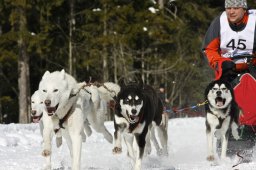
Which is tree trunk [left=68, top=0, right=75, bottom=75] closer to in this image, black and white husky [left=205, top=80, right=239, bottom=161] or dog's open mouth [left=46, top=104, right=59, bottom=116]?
black and white husky [left=205, top=80, right=239, bottom=161]

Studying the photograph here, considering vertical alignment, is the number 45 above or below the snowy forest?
below

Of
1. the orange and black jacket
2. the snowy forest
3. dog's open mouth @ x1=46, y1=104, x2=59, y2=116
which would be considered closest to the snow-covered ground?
dog's open mouth @ x1=46, y1=104, x2=59, y2=116

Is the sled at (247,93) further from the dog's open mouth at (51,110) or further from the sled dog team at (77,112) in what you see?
the dog's open mouth at (51,110)

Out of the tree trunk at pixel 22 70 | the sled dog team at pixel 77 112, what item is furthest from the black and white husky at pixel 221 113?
the tree trunk at pixel 22 70

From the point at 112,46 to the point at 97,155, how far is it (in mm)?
13116

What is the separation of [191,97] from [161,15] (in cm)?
334

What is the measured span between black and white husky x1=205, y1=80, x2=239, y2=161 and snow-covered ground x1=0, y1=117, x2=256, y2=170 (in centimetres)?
27

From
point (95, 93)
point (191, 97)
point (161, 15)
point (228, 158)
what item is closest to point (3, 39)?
point (161, 15)

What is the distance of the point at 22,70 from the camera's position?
17.3 m

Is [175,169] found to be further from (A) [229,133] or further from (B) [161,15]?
(B) [161,15]

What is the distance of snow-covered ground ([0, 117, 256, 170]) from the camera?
18.9 ft

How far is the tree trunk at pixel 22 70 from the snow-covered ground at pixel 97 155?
22.4ft

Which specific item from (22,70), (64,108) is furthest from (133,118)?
(22,70)

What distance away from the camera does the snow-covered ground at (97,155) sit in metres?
5.75
